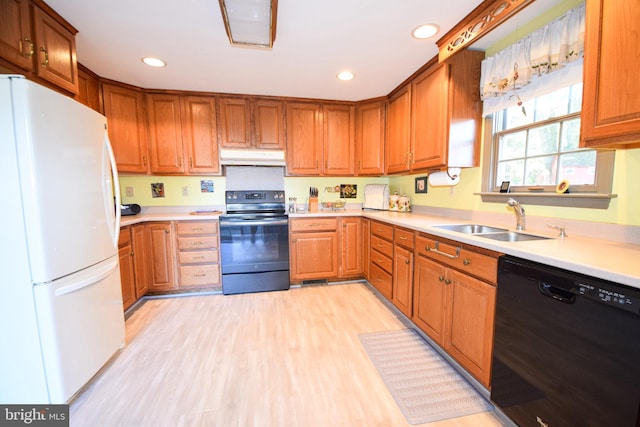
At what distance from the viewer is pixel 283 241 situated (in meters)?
2.98

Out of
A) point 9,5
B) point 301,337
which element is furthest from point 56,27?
point 301,337

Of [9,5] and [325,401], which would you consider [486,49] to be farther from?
[9,5]

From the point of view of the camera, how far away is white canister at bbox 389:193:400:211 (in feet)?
10.5

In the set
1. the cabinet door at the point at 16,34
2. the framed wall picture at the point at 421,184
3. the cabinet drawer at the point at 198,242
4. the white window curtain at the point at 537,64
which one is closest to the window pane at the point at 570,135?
the white window curtain at the point at 537,64

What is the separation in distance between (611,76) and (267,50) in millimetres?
2030

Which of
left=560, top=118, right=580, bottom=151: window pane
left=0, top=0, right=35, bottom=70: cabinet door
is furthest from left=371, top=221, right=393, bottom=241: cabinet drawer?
left=0, top=0, right=35, bottom=70: cabinet door

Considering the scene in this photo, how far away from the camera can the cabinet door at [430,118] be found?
2068mm

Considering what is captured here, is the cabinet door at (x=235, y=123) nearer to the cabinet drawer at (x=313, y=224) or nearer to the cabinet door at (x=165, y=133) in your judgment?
the cabinet door at (x=165, y=133)

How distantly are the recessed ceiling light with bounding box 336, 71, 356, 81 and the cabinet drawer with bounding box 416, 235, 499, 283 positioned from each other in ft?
5.58

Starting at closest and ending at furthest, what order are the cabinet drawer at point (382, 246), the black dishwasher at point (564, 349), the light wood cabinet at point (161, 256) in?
the black dishwasher at point (564, 349), the cabinet drawer at point (382, 246), the light wood cabinet at point (161, 256)

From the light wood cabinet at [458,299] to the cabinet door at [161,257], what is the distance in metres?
2.52

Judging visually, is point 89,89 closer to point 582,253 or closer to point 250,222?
point 250,222

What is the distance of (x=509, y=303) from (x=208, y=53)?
268 centimetres

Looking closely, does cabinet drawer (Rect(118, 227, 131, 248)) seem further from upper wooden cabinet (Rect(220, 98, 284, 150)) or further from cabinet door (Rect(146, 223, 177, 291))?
upper wooden cabinet (Rect(220, 98, 284, 150))
